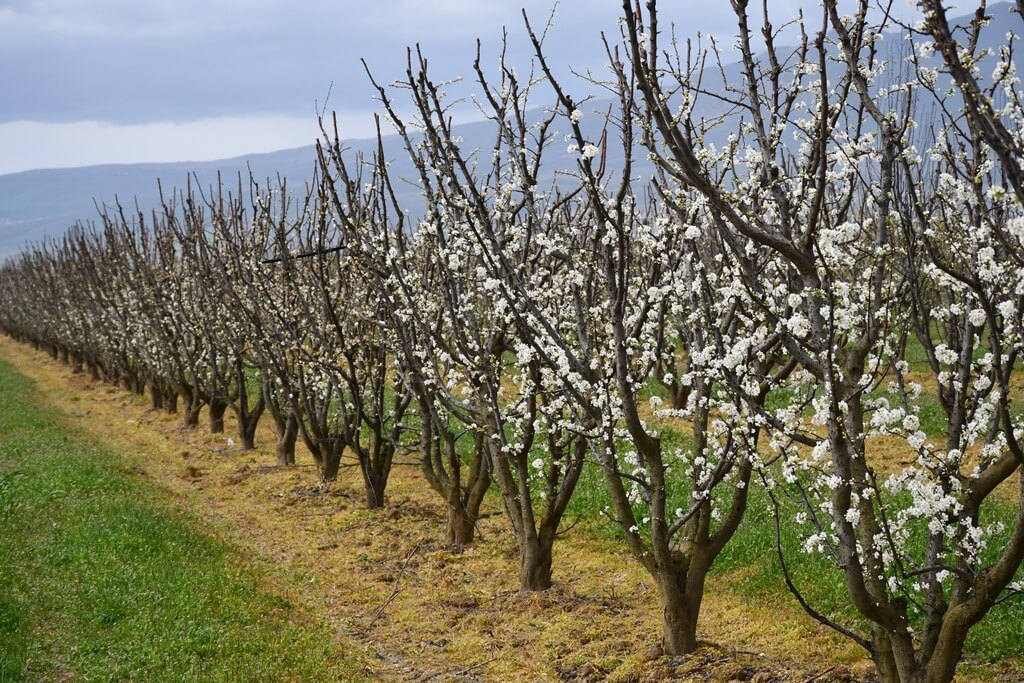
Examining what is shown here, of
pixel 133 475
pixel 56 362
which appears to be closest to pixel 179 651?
pixel 133 475

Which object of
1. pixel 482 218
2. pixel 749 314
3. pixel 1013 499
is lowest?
pixel 1013 499

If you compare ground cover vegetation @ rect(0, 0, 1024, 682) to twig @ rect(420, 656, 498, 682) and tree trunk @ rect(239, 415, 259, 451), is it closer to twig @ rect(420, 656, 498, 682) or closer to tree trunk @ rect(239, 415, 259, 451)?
twig @ rect(420, 656, 498, 682)

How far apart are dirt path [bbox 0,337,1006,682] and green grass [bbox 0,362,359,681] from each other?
74 cm

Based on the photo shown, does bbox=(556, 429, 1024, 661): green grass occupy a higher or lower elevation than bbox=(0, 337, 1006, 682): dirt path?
higher

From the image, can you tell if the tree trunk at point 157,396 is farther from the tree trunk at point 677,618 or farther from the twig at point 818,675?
the twig at point 818,675

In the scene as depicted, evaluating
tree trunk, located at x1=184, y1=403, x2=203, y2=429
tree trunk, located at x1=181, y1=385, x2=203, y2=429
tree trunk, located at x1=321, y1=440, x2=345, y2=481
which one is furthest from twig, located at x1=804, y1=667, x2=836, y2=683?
tree trunk, located at x1=184, y1=403, x2=203, y2=429

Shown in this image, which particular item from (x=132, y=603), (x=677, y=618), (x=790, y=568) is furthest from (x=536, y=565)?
(x=132, y=603)

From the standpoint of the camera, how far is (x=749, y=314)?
23.3 ft

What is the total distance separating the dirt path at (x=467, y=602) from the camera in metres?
8.13

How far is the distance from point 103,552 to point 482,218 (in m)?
6.40

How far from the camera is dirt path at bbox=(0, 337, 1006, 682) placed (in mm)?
8133

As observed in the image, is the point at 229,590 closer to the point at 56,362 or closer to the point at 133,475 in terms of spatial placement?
the point at 133,475

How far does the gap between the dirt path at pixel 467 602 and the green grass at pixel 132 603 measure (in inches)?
29.1

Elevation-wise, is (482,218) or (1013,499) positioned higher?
(482,218)
